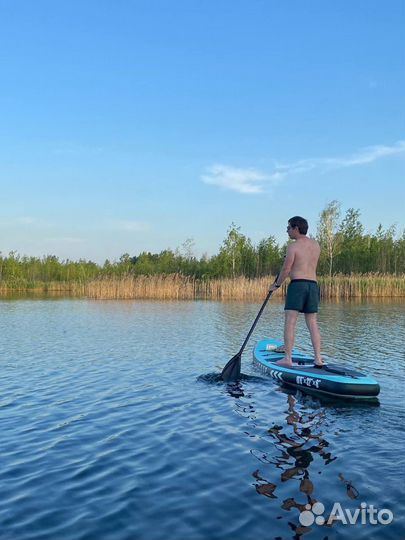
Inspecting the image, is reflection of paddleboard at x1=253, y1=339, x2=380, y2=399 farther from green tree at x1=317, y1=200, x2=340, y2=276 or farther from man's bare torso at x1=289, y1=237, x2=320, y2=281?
green tree at x1=317, y1=200, x2=340, y2=276

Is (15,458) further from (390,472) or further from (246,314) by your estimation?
(246,314)

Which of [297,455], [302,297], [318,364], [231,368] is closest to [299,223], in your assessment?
[302,297]

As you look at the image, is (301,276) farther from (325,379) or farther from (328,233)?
(328,233)

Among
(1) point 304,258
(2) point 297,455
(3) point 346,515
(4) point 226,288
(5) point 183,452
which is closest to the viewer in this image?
(3) point 346,515

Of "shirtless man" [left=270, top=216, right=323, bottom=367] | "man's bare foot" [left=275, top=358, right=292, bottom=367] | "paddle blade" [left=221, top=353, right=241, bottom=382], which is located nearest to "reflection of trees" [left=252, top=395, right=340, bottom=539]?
"shirtless man" [left=270, top=216, right=323, bottom=367]

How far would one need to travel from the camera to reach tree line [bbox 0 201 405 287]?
4266 cm

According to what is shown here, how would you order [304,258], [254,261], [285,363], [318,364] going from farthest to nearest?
[254,261] → [285,363] → [318,364] → [304,258]

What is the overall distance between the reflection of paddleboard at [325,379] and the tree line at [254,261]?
3071cm

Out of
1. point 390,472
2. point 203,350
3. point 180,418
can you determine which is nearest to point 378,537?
point 390,472

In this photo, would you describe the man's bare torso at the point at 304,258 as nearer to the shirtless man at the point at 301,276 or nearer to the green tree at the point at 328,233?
the shirtless man at the point at 301,276

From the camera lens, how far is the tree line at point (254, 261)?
140ft

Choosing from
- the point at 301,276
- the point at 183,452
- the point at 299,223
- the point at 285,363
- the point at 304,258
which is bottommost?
the point at 183,452

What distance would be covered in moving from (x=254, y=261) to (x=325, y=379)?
3825cm

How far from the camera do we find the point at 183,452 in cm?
510
